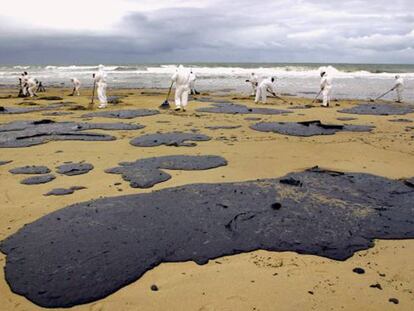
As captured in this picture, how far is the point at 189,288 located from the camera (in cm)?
355

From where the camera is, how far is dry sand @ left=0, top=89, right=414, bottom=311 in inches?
133

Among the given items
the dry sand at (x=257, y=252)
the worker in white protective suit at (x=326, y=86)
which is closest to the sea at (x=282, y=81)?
the worker in white protective suit at (x=326, y=86)

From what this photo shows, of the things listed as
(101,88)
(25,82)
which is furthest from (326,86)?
(25,82)

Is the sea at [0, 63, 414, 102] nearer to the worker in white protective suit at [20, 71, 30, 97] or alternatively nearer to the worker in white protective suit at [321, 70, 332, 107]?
the worker in white protective suit at [321, 70, 332, 107]

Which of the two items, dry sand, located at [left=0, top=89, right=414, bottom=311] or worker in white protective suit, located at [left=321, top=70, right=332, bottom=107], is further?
worker in white protective suit, located at [left=321, top=70, right=332, bottom=107]

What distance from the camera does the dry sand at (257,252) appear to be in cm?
337

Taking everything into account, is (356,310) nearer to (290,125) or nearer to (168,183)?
(168,183)

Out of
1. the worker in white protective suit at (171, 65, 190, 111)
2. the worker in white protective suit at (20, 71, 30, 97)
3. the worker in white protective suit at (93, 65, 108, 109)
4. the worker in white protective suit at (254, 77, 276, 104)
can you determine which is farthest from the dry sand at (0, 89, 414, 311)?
the worker in white protective suit at (20, 71, 30, 97)

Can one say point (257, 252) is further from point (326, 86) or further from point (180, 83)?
point (326, 86)

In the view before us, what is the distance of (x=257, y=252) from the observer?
423cm

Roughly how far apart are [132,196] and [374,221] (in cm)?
310

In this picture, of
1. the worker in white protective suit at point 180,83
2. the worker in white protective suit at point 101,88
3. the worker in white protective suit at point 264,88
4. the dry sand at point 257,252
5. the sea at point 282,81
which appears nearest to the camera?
the dry sand at point 257,252

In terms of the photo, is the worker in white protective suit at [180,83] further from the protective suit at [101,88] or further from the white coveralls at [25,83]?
the white coveralls at [25,83]

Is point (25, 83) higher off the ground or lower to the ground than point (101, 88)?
lower
